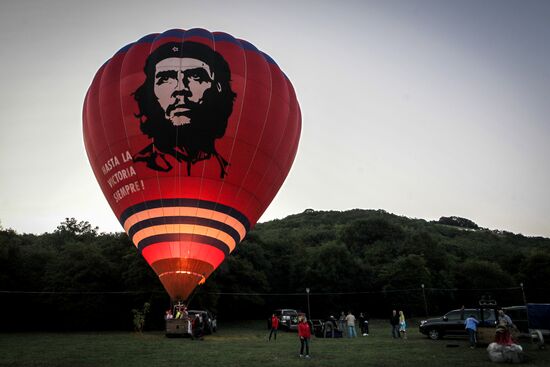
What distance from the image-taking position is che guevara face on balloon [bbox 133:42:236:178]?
1703 cm

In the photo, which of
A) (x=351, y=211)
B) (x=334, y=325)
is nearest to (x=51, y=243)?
(x=334, y=325)

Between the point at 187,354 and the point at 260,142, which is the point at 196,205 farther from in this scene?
the point at 187,354

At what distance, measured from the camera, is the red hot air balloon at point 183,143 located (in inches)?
671

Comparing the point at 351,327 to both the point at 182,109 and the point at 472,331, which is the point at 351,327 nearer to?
the point at 472,331

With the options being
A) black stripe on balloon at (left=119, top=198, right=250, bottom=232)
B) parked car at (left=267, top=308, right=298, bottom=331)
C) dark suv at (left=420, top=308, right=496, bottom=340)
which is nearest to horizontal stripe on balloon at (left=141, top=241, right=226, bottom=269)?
black stripe on balloon at (left=119, top=198, right=250, bottom=232)

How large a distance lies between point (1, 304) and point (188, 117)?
25.8 meters

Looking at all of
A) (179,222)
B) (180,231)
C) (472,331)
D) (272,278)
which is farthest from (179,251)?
(272,278)

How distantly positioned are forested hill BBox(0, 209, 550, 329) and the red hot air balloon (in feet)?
52.6

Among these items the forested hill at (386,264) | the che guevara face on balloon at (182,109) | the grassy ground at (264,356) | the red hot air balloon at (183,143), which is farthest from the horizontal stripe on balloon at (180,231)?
the forested hill at (386,264)

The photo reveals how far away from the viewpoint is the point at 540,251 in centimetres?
5912

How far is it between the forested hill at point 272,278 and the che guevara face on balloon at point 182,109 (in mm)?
17809

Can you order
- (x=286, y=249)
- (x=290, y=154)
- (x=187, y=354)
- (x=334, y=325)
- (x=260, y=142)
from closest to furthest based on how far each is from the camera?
(x=187, y=354) → (x=260, y=142) → (x=290, y=154) → (x=334, y=325) → (x=286, y=249)

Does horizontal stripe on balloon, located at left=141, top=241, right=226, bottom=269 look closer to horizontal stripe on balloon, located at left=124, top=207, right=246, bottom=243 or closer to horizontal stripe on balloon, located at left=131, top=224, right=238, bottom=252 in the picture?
horizontal stripe on balloon, located at left=131, top=224, right=238, bottom=252

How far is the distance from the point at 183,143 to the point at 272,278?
34782 millimetres
